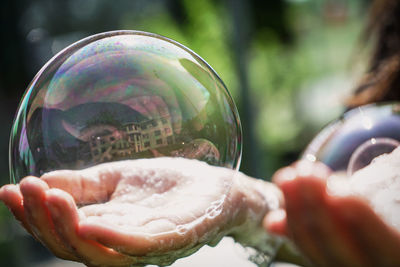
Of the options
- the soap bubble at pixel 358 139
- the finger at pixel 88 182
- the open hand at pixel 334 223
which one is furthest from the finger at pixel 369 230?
the finger at pixel 88 182

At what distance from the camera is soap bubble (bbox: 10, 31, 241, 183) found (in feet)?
3.23

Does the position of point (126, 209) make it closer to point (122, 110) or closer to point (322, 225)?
point (122, 110)

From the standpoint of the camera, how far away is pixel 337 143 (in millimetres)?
1201

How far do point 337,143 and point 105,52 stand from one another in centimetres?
58

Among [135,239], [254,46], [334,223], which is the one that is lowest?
[254,46]

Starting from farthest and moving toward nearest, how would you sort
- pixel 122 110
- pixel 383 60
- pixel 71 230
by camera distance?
pixel 383 60 < pixel 122 110 < pixel 71 230

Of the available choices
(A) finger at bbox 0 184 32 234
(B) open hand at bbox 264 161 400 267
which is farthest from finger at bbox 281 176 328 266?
(A) finger at bbox 0 184 32 234

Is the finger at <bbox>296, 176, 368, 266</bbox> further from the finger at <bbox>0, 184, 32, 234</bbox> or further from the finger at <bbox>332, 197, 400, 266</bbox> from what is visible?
the finger at <bbox>0, 184, 32, 234</bbox>

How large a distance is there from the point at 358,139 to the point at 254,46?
4109mm

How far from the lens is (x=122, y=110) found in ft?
3.24

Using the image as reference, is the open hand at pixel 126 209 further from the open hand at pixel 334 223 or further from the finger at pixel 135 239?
the open hand at pixel 334 223

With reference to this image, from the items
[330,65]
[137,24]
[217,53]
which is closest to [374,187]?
[217,53]

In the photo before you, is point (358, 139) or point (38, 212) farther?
point (358, 139)

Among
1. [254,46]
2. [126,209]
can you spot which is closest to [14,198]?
[126,209]
